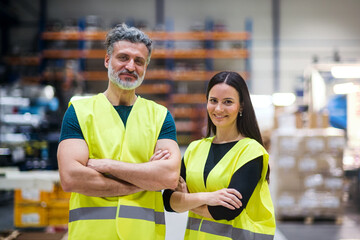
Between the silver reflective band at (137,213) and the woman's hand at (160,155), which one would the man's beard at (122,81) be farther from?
the silver reflective band at (137,213)

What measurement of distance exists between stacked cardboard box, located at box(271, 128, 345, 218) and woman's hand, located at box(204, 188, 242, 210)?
386 cm

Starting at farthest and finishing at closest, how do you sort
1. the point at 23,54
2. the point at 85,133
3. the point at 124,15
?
the point at 124,15
the point at 23,54
the point at 85,133

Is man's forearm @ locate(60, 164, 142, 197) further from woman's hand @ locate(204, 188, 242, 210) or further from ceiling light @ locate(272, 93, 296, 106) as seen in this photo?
ceiling light @ locate(272, 93, 296, 106)

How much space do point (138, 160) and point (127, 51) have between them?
573mm

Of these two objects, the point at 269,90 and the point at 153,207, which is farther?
the point at 269,90

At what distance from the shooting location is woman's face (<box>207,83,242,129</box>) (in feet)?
6.21

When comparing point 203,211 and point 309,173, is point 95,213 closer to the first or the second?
point 203,211

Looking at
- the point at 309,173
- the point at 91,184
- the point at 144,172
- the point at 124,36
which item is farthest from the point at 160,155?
the point at 309,173

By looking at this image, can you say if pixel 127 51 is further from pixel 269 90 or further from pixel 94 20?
pixel 269 90

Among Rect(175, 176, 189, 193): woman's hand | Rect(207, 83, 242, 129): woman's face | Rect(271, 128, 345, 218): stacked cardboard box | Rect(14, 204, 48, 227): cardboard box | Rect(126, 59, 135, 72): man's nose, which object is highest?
Rect(126, 59, 135, 72): man's nose

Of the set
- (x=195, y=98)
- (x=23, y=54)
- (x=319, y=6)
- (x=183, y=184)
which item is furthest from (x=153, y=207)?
(x=319, y=6)

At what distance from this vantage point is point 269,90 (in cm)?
1240

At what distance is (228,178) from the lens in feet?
5.90

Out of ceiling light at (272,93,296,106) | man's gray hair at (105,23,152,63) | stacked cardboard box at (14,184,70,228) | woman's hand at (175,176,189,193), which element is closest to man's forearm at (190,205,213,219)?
woman's hand at (175,176,189,193)
